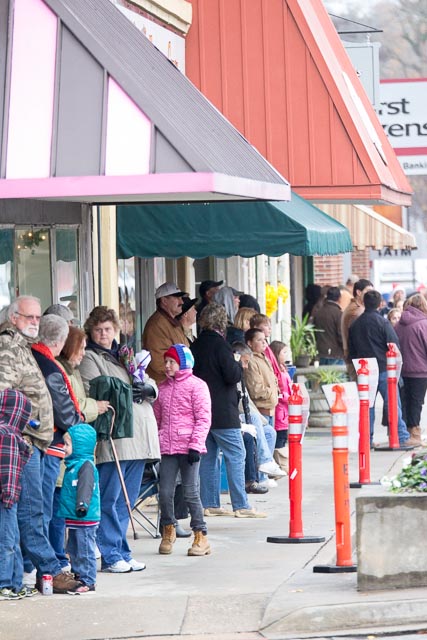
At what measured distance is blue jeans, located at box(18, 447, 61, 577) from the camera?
9562mm

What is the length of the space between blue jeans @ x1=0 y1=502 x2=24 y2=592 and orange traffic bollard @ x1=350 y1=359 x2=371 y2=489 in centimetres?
565

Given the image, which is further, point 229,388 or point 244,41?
point 244,41

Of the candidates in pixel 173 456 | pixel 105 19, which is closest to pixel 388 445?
pixel 173 456

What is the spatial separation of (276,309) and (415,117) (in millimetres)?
5688

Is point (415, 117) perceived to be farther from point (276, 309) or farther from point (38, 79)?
point (38, 79)

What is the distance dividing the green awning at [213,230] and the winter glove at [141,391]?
165 inches

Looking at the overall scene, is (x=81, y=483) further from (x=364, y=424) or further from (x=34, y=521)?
(x=364, y=424)

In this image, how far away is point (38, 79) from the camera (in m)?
10.1

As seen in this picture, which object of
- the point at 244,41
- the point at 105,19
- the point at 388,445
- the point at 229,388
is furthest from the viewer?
the point at 388,445

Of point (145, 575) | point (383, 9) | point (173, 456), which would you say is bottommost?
point (145, 575)

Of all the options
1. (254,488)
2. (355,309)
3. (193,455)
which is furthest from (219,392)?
(355,309)

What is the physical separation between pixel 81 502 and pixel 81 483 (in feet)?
0.40

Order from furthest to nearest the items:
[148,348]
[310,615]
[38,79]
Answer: [148,348] → [38,79] → [310,615]

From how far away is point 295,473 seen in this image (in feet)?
37.9
